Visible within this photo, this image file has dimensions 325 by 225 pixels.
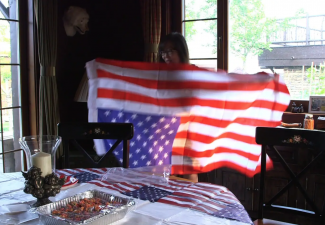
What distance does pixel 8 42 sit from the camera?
10.3 feet

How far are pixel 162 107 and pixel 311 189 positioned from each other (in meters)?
1.29

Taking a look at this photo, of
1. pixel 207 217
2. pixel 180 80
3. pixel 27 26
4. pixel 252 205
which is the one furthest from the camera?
pixel 27 26

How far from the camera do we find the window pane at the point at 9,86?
307 cm

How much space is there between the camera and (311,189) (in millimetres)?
2715

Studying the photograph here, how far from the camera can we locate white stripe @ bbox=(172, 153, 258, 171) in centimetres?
270

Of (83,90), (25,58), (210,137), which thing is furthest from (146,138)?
(25,58)

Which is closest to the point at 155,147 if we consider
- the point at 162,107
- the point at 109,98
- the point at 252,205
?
the point at 162,107

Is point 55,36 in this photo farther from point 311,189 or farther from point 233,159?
point 311,189

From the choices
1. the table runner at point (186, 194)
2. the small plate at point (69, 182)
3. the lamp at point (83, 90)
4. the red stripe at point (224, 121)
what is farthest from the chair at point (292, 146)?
the lamp at point (83, 90)

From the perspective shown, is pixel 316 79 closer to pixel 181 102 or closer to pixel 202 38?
pixel 202 38

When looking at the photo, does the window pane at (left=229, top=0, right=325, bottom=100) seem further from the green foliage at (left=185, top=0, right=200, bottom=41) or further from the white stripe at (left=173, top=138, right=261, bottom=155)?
the white stripe at (left=173, top=138, right=261, bottom=155)

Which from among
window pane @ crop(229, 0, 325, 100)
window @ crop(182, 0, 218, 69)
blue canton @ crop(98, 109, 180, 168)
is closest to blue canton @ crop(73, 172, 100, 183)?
blue canton @ crop(98, 109, 180, 168)

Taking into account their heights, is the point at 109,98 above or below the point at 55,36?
below

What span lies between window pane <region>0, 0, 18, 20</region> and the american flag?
0.92 meters
